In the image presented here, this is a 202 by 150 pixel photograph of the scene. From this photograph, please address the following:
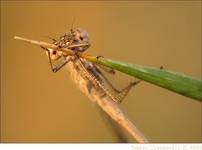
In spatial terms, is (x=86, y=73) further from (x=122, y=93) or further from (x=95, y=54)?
(x=95, y=54)

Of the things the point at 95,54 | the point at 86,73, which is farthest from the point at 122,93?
the point at 95,54

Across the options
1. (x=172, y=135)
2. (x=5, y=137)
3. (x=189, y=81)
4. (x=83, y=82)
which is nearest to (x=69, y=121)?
(x=5, y=137)

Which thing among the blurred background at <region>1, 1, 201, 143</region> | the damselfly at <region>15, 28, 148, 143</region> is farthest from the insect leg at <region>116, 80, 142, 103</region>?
the blurred background at <region>1, 1, 201, 143</region>

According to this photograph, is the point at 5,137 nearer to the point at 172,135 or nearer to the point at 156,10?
the point at 172,135

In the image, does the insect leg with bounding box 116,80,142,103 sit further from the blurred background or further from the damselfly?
the blurred background

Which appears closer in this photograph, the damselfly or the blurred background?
the damselfly

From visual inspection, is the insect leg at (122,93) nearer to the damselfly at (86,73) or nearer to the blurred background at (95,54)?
the damselfly at (86,73)
